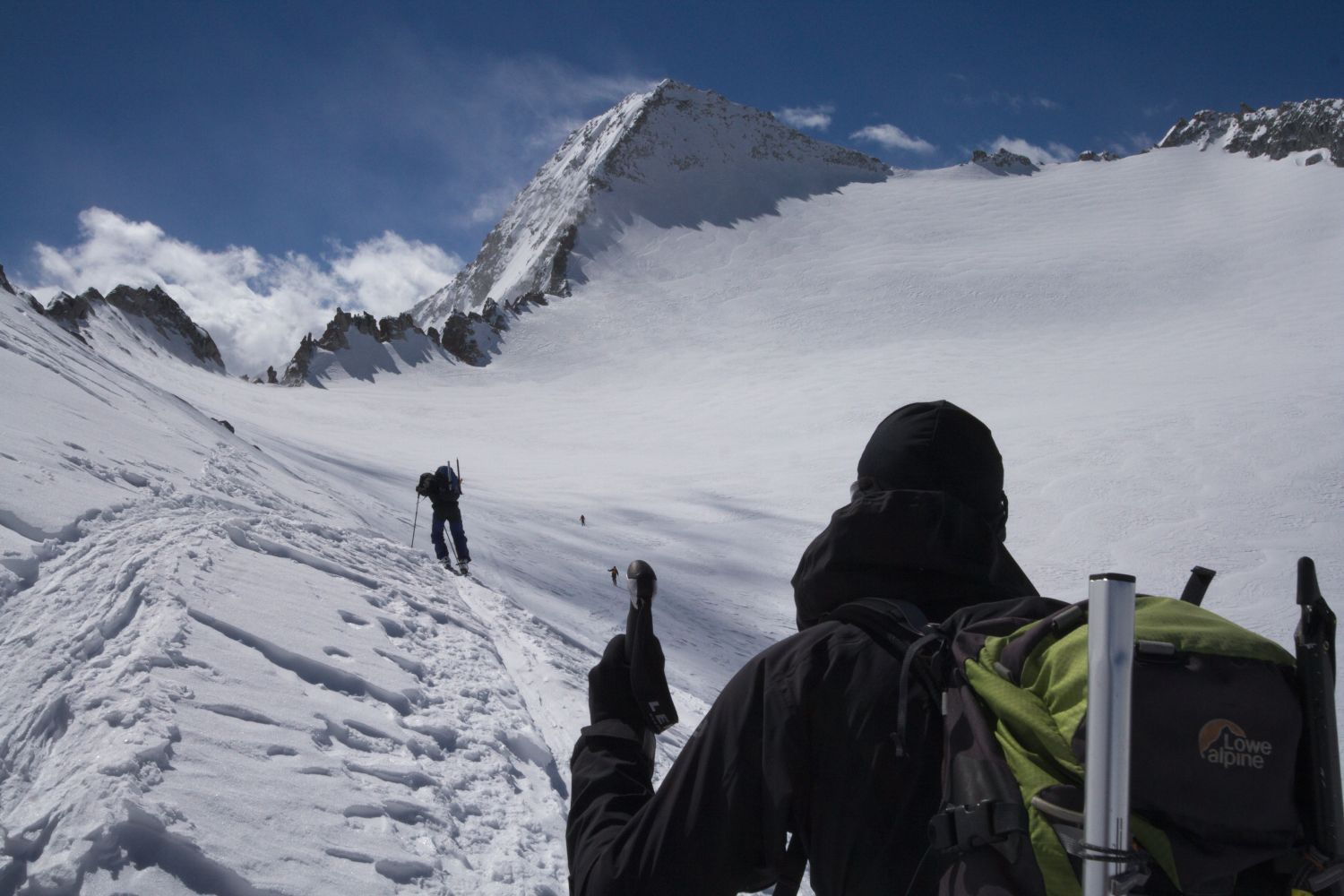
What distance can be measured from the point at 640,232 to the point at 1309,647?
7334 centimetres

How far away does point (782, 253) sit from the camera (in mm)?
61125

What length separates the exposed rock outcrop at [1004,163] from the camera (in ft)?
261

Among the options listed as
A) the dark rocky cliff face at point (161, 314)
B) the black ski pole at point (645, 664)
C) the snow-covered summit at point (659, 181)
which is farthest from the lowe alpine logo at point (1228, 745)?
the dark rocky cliff face at point (161, 314)

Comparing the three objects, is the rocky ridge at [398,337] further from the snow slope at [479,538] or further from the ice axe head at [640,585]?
the ice axe head at [640,585]

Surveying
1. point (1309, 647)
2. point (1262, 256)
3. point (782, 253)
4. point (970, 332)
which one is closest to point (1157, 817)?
point (1309, 647)

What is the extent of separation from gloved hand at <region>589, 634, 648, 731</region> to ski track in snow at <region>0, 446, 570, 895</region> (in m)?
1.44

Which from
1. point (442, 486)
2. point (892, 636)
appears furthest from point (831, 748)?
point (442, 486)

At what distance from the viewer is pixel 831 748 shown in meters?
1.27

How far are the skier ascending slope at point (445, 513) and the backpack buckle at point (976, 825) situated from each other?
A: 818 cm

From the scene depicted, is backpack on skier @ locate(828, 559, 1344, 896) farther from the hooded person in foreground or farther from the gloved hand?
the gloved hand

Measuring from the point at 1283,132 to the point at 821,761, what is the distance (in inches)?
3607

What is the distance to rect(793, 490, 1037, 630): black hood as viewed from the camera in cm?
145

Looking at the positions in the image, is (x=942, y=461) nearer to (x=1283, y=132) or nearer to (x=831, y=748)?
(x=831, y=748)

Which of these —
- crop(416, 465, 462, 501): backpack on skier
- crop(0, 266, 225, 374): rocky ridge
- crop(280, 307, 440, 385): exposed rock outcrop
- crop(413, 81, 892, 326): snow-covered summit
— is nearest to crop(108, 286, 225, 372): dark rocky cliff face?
crop(0, 266, 225, 374): rocky ridge
